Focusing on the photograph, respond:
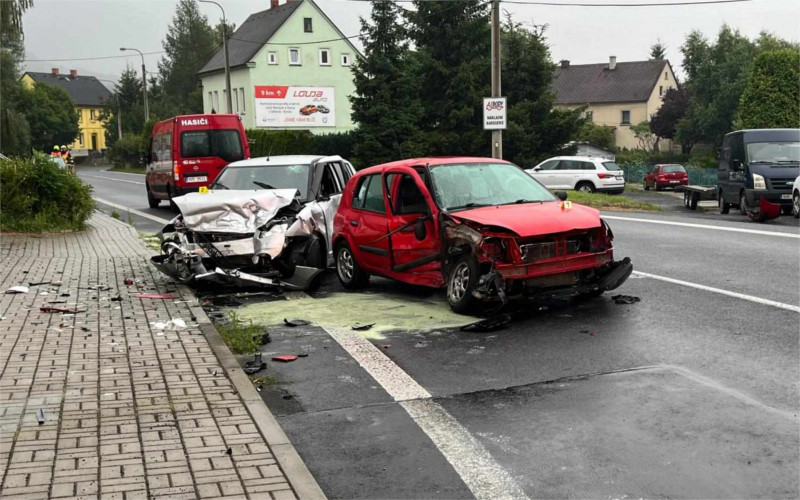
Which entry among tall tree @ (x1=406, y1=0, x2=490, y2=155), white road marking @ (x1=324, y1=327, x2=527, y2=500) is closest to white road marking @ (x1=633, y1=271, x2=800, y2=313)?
white road marking @ (x1=324, y1=327, x2=527, y2=500)

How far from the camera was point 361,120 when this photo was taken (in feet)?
137

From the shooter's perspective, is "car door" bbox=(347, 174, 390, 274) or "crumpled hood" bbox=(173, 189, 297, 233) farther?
"crumpled hood" bbox=(173, 189, 297, 233)

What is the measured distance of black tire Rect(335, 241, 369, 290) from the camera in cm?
1034

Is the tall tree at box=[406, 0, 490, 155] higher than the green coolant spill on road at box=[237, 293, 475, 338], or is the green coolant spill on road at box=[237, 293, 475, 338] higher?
the tall tree at box=[406, 0, 490, 155]

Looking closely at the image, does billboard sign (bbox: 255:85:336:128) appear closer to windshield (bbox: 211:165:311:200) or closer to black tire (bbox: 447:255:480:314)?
windshield (bbox: 211:165:311:200)

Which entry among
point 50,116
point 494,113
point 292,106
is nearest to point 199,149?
point 494,113

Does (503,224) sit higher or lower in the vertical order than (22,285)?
higher

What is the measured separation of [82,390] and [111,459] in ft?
4.99

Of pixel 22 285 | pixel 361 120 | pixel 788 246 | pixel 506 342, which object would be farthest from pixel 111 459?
pixel 361 120

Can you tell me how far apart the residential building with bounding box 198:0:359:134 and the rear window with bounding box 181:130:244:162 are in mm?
42219

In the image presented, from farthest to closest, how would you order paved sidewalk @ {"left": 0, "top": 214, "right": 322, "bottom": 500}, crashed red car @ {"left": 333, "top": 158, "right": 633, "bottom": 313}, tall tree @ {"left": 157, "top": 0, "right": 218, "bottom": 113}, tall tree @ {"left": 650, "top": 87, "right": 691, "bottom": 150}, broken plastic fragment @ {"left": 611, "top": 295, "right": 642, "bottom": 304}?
tall tree @ {"left": 157, "top": 0, "right": 218, "bottom": 113} < tall tree @ {"left": 650, "top": 87, "right": 691, "bottom": 150} < broken plastic fragment @ {"left": 611, "top": 295, "right": 642, "bottom": 304} < crashed red car @ {"left": 333, "top": 158, "right": 633, "bottom": 313} < paved sidewalk @ {"left": 0, "top": 214, "right": 322, "bottom": 500}

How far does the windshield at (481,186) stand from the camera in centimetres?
899

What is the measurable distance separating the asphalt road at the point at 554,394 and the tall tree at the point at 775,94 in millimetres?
35653

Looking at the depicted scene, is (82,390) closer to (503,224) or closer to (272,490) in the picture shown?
(272,490)
